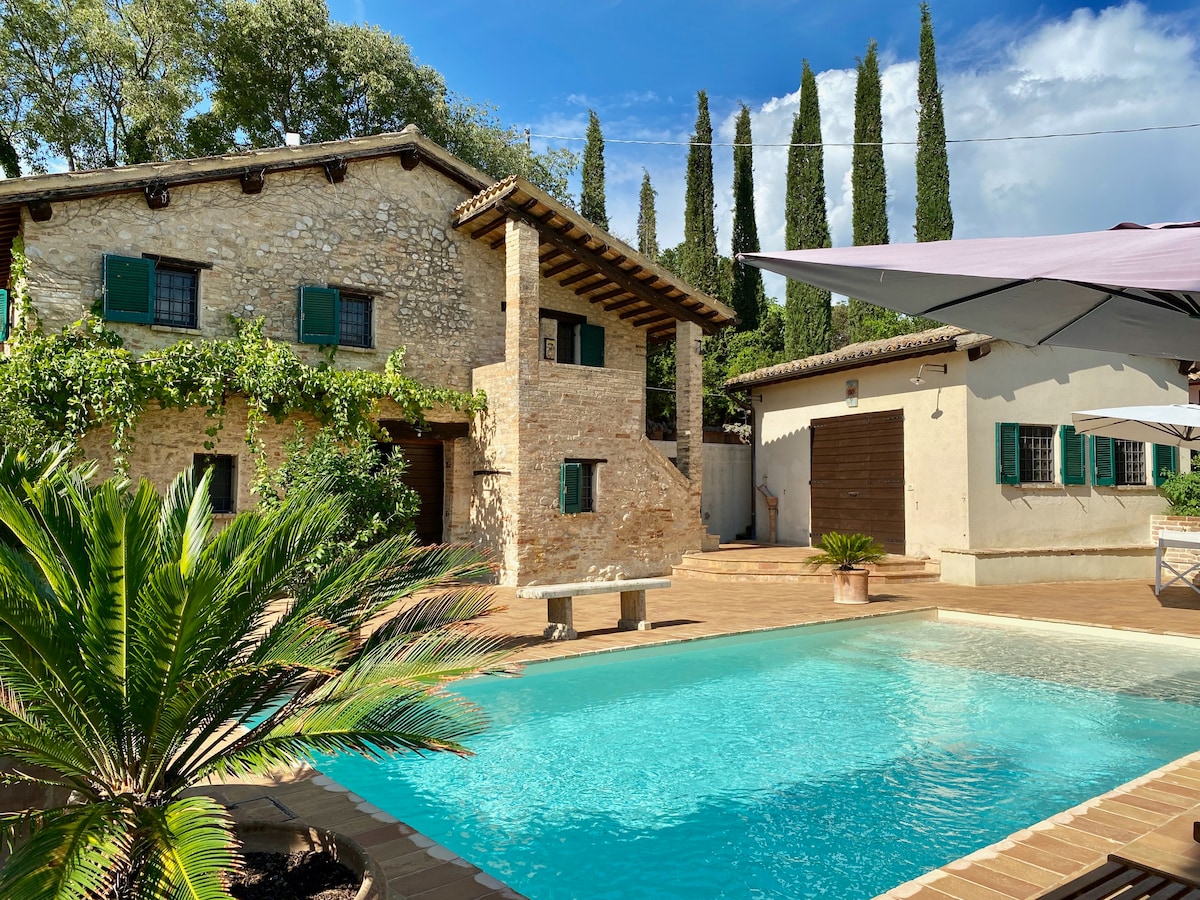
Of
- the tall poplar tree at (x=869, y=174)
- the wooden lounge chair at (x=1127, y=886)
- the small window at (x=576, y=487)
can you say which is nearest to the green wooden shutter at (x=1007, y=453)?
the small window at (x=576, y=487)

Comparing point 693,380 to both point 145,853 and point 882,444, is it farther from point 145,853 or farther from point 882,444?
point 145,853

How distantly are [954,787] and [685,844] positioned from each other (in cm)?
197

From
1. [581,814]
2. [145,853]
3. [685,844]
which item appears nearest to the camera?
[145,853]

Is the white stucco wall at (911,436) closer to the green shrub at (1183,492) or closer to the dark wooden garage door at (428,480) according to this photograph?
the green shrub at (1183,492)

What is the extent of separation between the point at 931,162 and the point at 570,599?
2344cm

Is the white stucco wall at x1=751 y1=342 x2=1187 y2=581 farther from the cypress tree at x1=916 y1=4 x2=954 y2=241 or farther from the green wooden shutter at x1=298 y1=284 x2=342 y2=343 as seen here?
the cypress tree at x1=916 y1=4 x2=954 y2=241

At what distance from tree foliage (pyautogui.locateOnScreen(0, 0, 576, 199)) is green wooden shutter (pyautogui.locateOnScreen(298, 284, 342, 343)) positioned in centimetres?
1041

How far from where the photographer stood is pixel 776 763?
5.85 m

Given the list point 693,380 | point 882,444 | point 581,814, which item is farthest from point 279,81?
point 581,814

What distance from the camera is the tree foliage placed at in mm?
19875

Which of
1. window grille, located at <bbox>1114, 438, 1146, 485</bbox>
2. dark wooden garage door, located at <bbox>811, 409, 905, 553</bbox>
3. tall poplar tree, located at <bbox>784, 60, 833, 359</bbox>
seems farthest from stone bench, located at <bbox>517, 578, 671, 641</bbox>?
tall poplar tree, located at <bbox>784, 60, 833, 359</bbox>

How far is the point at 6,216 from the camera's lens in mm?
11047

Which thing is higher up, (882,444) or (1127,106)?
A: (1127,106)

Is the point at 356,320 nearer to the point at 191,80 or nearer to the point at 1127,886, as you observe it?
the point at 191,80
